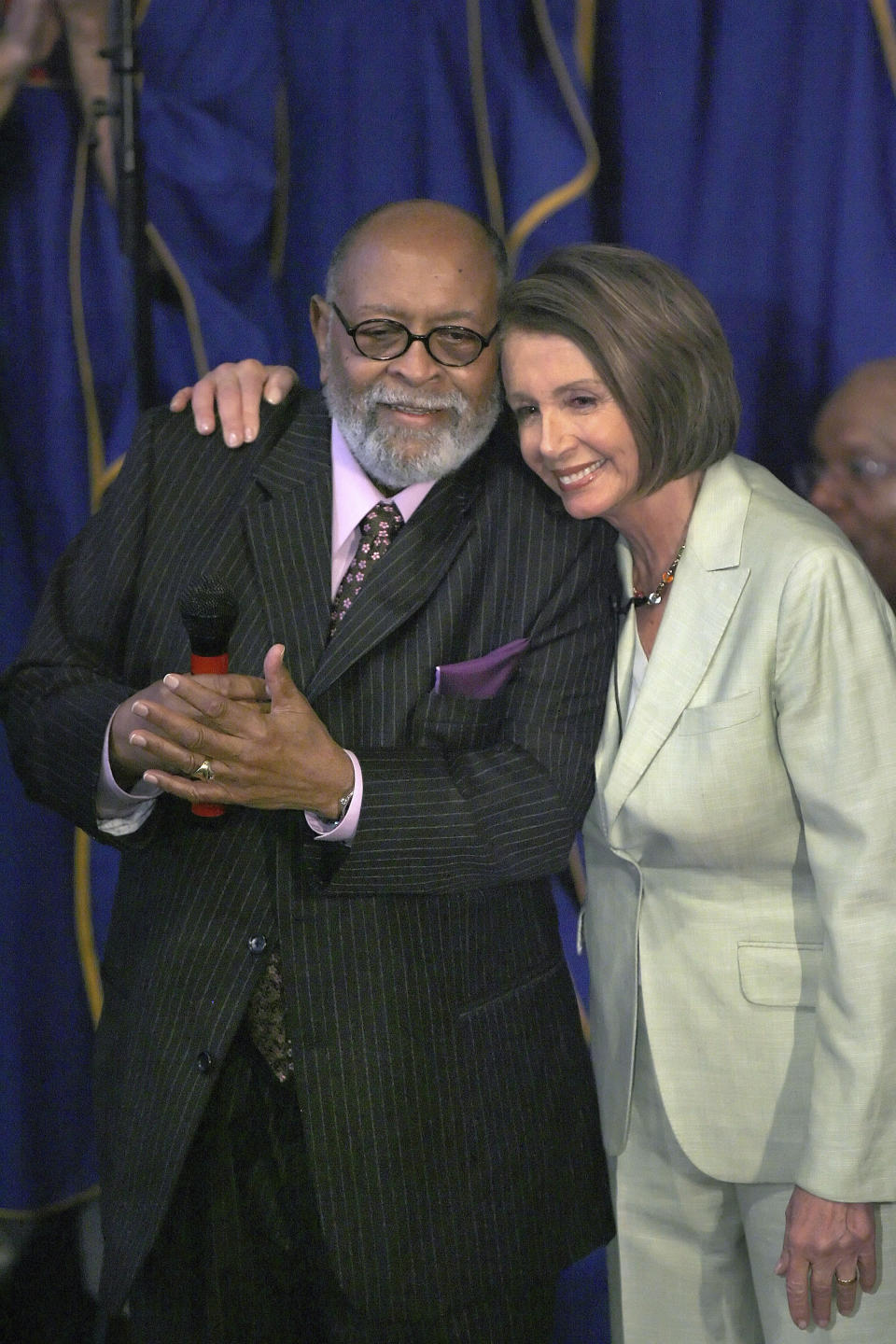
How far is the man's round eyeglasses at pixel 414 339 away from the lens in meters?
1.86

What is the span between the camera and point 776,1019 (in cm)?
181

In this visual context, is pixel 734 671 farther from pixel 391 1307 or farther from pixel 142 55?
pixel 142 55

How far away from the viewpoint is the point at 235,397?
77.1 inches

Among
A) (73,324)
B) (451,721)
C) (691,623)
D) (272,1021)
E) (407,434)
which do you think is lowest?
(272,1021)

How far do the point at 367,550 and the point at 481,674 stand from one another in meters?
0.24

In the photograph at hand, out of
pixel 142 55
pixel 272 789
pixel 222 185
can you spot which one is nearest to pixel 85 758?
pixel 272 789

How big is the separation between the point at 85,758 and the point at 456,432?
668 millimetres

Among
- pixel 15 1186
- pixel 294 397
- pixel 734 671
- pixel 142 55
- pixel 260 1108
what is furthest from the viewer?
pixel 15 1186

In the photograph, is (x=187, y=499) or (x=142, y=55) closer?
(x=187, y=499)

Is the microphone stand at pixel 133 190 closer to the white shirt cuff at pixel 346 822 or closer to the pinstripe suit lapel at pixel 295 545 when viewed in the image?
the pinstripe suit lapel at pixel 295 545

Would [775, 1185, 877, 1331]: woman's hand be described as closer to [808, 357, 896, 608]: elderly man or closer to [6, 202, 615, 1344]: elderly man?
[6, 202, 615, 1344]: elderly man

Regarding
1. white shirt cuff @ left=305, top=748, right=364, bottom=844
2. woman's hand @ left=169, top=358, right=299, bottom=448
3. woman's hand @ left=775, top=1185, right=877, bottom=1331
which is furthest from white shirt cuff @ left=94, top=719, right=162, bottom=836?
woman's hand @ left=775, top=1185, right=877, bottom=1331

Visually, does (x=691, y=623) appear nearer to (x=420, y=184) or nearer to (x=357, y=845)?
(x=357, y=845)

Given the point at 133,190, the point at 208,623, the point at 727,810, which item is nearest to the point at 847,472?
the point at 727,810
